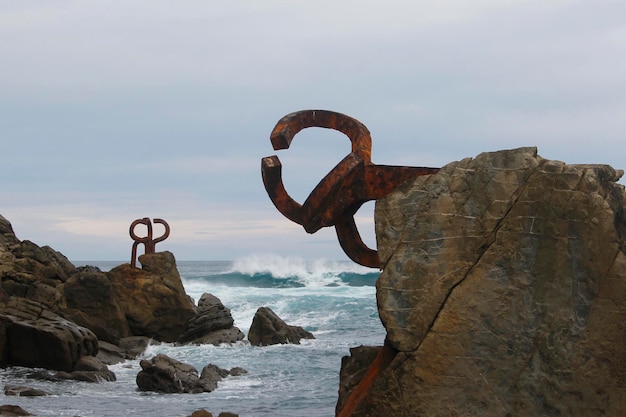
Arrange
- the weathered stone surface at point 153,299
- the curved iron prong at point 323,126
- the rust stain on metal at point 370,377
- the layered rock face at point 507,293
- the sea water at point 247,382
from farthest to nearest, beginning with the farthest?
1. the weathered stone surface at point 153,299
2. the sea water at point 247,382
3. the curved iron prong at point 323,126
4. the rust stain on metal at point 370,377
5. the layered rock face at point 507,293

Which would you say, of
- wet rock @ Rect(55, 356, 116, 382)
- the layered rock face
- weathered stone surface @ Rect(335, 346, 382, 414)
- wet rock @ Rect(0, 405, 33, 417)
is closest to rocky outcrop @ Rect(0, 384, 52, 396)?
wet rock @ Rect(55, 356, 116, 382)

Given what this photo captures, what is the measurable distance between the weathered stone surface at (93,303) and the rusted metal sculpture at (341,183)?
10.7m

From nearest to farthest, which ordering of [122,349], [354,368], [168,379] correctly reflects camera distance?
[354,368], [168,379], [122,349]

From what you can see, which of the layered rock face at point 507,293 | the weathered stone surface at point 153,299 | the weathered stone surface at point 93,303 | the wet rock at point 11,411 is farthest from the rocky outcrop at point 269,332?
the layered rock face at point 507,293

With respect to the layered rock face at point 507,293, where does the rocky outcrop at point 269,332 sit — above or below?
below

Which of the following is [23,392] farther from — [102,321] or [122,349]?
[102,321]

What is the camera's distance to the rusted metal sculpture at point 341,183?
12.7ft

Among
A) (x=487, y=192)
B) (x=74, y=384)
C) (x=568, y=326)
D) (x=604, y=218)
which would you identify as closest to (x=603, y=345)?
(x=568, y=326)

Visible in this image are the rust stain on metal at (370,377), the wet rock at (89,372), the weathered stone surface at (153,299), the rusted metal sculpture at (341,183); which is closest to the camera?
the rust stain on metal at (370,377)

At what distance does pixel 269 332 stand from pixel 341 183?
13066mm

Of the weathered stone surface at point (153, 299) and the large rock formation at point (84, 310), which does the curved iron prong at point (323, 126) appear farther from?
the weathered stone surface at point (153, 299)

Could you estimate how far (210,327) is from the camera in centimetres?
1627

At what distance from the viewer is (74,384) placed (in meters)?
10.8

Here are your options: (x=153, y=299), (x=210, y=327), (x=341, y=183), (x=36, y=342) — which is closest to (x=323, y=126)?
(x=341, y=183)
